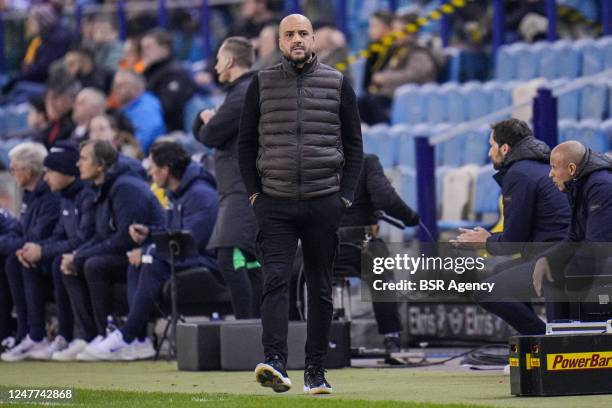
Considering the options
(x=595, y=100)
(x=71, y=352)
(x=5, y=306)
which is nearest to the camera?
(x=71, y=352)

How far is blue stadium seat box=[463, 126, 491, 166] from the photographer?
1448 cm

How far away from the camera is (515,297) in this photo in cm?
941

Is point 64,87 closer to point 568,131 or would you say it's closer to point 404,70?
point 404,70

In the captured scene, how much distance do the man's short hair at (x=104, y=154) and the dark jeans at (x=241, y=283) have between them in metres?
1.95

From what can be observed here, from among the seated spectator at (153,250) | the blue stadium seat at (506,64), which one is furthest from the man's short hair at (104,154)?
the blue stadium seat at (506,64)

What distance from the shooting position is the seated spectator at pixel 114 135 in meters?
14.3

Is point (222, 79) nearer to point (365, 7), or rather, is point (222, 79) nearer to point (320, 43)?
point (320, 43)

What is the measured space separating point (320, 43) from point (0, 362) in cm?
545

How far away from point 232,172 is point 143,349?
2.23m

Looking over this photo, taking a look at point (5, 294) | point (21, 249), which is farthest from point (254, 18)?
point (21, 249)

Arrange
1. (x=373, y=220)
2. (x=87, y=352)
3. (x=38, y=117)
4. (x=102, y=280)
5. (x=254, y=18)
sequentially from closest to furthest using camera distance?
(x=373, y=220)
(x=87, y=352)
(x=102, y=280)
(x=38, y=117)
(x=254, y=18)

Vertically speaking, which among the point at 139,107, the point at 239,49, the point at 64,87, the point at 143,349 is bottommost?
the point at 143,349

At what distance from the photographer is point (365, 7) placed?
1873 centimetres

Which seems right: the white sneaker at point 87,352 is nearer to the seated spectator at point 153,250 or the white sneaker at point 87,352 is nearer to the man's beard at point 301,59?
the seated spectator at point 153,250
